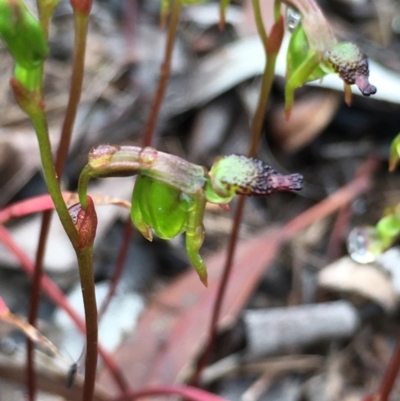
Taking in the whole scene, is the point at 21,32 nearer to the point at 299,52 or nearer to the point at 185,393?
the point at 299,52

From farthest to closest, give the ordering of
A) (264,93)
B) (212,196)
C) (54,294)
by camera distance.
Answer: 1. (54,294)
2. (264,93)
3. (212,196)

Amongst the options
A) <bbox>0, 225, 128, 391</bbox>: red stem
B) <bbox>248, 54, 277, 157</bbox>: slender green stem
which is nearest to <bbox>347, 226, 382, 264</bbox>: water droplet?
<bbox>248, 54, 277, 157</bbox>: slender green stem

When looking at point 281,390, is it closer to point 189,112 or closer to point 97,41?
point 189,112

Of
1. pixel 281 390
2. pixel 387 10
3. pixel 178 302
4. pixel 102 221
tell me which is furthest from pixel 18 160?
pixel 387 10

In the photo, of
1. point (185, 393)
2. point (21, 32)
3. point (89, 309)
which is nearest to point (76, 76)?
point (21, 32)

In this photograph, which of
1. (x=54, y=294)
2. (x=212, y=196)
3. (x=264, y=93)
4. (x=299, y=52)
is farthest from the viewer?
(x=54, y=294)

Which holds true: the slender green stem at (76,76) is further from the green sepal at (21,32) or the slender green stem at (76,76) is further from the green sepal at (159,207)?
the green sepal at (159,207)

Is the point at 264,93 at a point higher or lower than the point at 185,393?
higher
